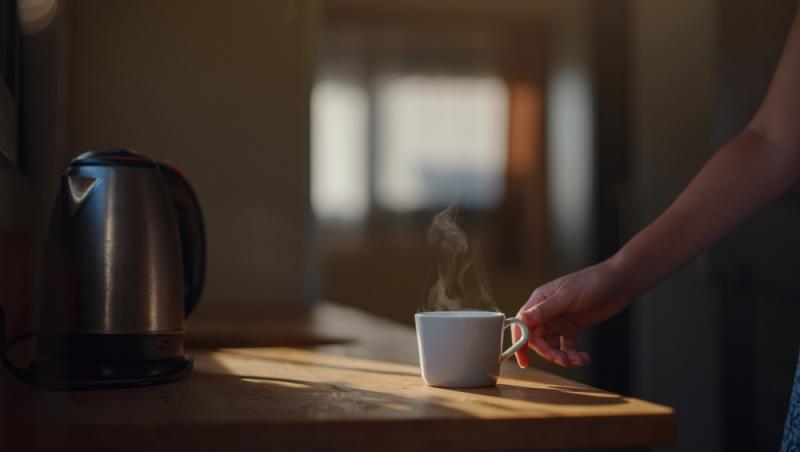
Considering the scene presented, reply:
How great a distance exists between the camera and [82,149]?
2156 mm

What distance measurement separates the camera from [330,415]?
0.66m

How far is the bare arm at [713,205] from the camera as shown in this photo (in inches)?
38.6

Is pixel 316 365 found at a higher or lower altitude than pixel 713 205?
lower

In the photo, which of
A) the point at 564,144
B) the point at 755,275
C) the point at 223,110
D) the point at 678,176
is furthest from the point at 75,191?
the point at 564,144

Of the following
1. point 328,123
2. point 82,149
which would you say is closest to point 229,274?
point 82,149

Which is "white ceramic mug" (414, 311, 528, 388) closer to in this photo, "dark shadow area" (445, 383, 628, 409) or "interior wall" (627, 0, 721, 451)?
"dark shadow area" (445, 383, 628, 409)

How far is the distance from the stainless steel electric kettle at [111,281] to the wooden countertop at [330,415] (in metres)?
0.05

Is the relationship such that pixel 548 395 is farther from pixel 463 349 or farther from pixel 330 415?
pixel 330 415

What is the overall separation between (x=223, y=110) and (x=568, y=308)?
155cm

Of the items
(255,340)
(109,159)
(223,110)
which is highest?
(223,110)

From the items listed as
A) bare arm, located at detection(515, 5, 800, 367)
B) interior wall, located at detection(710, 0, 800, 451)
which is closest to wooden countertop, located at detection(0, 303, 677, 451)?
bare arm, located at detection(515, 5, 800, 367)

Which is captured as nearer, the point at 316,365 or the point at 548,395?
the point at 548,395

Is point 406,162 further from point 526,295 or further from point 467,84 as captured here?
point 526,295

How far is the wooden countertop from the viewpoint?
0.62 m
